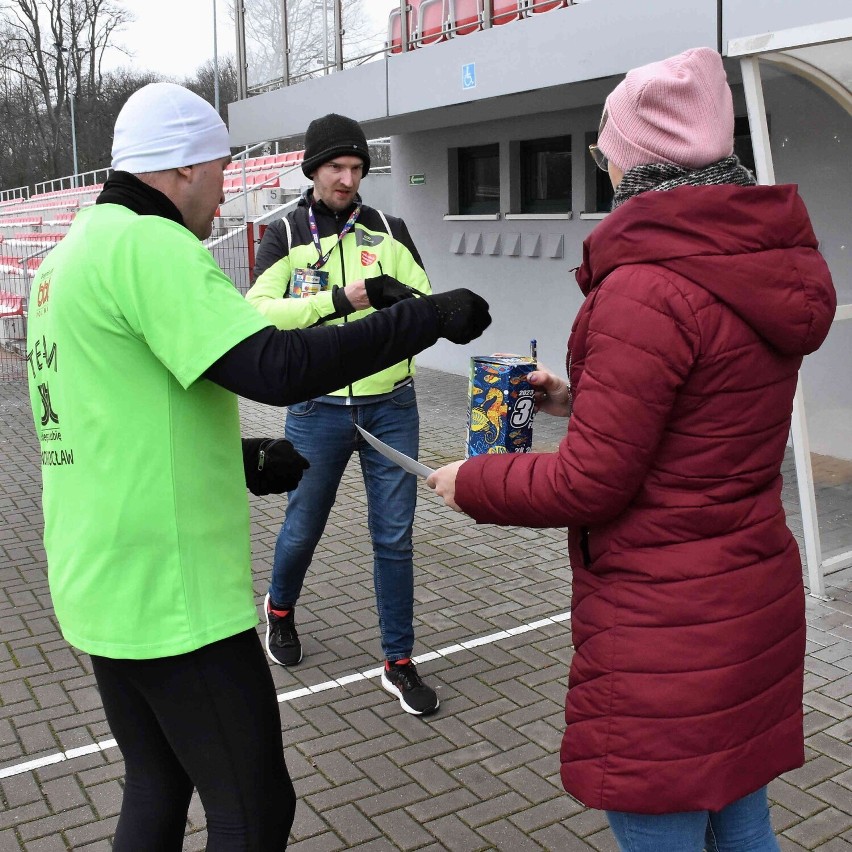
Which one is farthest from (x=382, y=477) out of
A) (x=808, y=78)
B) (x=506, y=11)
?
(x=506, y=11)

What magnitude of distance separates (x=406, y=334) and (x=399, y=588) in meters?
1.90

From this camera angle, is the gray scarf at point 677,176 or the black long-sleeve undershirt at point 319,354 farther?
the black long-sleeve undershirt at point 319,354

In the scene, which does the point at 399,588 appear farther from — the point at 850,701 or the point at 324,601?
the point at 850,701

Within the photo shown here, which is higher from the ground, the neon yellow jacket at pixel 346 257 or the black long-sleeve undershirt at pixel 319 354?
the neon yellow jacket at pixel 346 257

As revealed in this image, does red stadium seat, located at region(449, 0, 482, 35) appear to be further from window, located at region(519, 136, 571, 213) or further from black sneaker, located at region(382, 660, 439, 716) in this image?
black sneaker, located at region(382, 660, 439, 716)

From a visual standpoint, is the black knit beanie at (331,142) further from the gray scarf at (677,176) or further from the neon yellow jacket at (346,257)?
the gray scarf at (677,176)

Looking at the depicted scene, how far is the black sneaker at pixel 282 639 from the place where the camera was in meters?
4.36

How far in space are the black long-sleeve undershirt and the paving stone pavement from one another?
67.8 inches

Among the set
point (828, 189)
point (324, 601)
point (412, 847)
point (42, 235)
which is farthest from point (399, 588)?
point (42, 235)

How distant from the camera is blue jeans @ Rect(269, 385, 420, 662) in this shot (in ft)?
12.5

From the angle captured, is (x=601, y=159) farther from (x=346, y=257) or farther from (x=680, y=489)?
(x=346, y=257)

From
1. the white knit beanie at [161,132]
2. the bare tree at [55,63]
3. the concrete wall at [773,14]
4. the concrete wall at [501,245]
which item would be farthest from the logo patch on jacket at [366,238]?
the bare tree at [55,63]

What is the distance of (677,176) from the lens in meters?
1.81

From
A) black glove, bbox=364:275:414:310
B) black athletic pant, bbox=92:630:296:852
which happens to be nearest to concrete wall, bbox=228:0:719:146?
black glove, bbox=364:275:414:310
